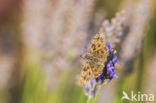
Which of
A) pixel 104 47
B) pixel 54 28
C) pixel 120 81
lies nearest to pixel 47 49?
pixel 54 28

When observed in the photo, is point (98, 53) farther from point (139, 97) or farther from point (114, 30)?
point (139, 97)

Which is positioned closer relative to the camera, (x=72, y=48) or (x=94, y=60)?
(x=94, y=60)

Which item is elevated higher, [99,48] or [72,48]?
[72,48]

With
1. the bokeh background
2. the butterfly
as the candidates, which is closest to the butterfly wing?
the butterfly

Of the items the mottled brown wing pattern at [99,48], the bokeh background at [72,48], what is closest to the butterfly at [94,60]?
the mottled brown wing pattern at [99,48]

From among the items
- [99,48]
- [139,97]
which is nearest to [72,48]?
[139,97]
